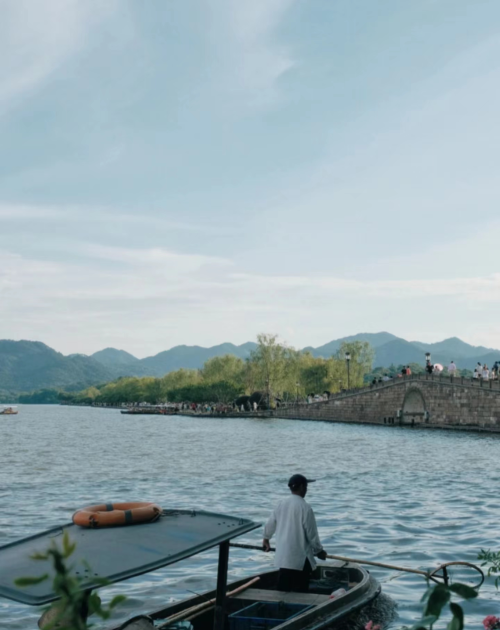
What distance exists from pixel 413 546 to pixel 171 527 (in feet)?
35.1

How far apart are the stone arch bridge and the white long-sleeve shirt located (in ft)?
169

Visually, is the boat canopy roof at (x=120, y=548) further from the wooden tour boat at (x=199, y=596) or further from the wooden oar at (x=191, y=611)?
the wooden oar at (x=191, y=611)

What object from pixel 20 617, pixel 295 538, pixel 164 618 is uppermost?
pixel 295 538

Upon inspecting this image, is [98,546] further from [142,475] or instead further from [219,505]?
[142,475]

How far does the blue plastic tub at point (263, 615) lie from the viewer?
352 inches

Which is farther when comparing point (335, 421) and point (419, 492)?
point (335, 421)

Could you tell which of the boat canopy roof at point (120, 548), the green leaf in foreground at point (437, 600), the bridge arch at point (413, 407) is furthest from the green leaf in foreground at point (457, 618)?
the bridge arch at point (413, 407)

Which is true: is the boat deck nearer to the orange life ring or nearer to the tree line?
the orange life ring

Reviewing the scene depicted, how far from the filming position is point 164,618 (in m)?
9.12

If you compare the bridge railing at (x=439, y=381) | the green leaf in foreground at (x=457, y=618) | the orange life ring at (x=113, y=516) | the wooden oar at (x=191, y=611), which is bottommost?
the wooden oar at (x=191, y=611)

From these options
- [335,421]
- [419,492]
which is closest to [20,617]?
[419,492]

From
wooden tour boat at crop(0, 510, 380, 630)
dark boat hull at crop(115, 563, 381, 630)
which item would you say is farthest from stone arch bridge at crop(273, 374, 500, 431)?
wooden tour boat at crop(0, 510, 380, 630)

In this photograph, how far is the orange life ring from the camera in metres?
6.91

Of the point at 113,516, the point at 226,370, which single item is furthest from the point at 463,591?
the point at 226,370
